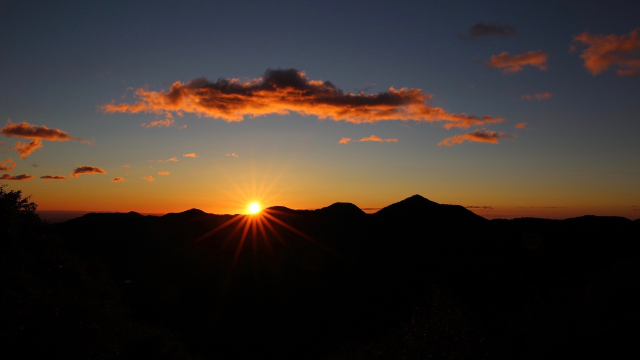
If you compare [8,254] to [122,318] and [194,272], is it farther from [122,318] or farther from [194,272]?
[194,272]

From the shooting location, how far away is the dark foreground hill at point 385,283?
28828mm

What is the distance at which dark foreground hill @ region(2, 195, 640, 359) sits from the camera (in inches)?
1135

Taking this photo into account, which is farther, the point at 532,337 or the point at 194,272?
the point at 194,272

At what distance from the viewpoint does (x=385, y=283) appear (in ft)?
256

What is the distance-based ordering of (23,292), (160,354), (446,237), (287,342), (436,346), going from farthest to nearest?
(446,237) → (287,342) → (160,354) → (436,346) → (23,292)

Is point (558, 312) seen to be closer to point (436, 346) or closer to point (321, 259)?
point (436, 346)

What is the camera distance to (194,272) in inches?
3664

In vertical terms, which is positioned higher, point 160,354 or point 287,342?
point 160,354

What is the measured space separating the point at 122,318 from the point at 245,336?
29526 mm

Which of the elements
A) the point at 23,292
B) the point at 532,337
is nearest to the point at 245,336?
the point at 23,292

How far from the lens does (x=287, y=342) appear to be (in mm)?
63969

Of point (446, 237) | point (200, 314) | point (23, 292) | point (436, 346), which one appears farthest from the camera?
point (446, 237)

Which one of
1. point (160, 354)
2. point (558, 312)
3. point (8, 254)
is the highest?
point (8, 254)

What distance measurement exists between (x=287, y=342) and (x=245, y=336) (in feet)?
28.5
